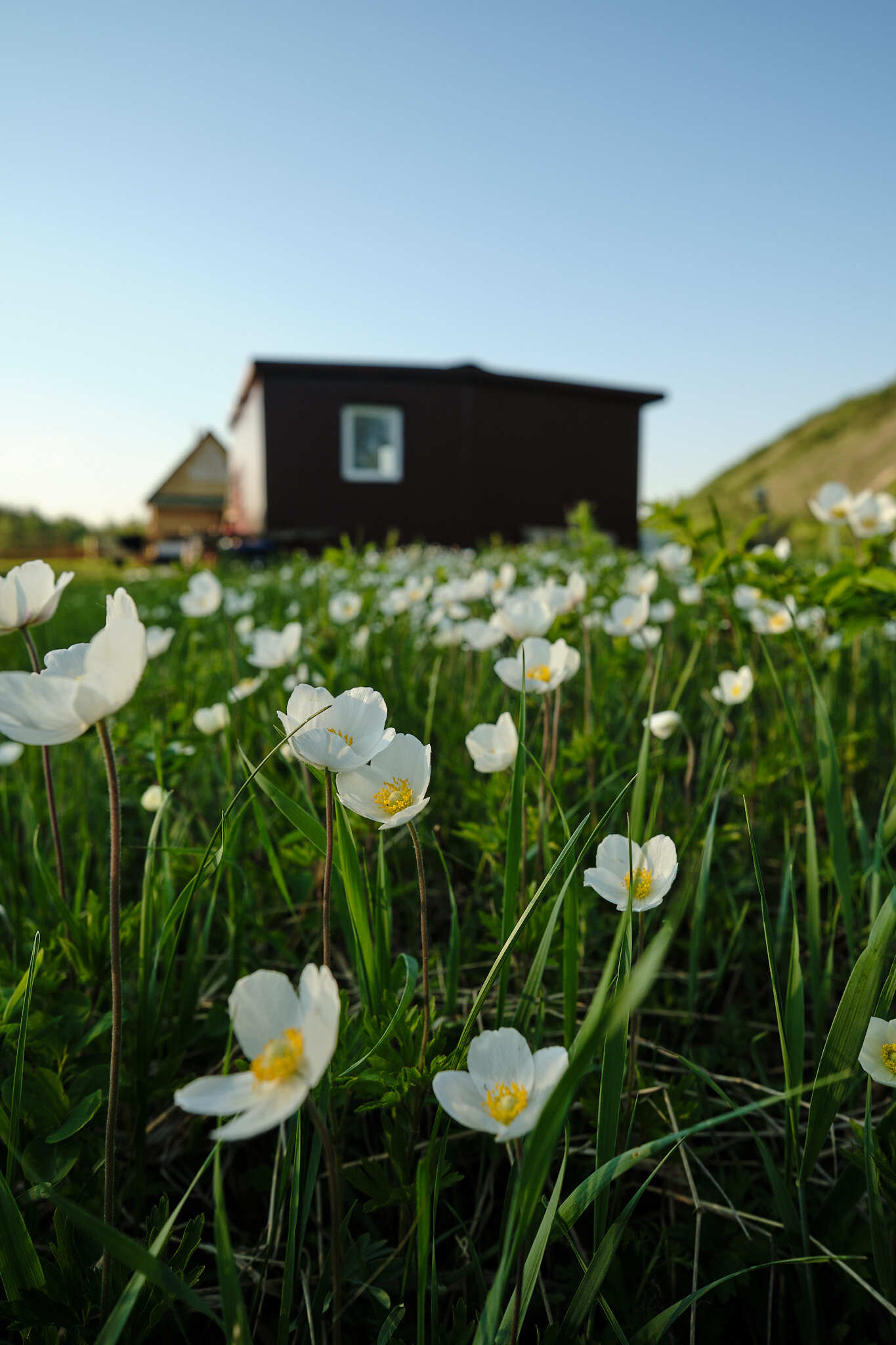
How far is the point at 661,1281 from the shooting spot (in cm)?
88

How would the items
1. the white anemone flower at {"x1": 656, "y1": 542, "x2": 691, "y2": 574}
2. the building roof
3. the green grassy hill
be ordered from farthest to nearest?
the green grassy hill
the building roof
the white anemone flower at {"x1": 656, "y1": 542, "x2": 691, "y2": 574}

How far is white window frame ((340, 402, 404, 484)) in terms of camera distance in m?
15.3

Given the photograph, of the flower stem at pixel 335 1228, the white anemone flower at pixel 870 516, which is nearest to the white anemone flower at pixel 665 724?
the flower stem at pixel 335 1228

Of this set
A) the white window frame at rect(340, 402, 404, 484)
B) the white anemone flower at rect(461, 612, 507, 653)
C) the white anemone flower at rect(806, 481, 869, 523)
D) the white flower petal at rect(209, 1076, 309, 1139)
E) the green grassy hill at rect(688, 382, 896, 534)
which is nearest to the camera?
the white flower petal at rect(209, 1076, 309, 1139)

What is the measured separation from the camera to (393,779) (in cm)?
81

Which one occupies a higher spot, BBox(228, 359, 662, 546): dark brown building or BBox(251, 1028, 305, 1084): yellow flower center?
BBox(228, 359, 662, 546): dark brown building

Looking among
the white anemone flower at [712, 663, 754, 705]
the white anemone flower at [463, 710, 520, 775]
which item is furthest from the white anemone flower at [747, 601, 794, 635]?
the white anemone flower at [463, 710, 520, 775]

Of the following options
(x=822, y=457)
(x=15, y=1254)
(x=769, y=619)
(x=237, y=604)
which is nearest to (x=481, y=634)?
(x=769, y=619)

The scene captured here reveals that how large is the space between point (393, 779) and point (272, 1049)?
308mm

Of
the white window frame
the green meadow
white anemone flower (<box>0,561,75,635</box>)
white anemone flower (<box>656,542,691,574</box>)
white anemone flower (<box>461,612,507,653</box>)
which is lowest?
the green meadow

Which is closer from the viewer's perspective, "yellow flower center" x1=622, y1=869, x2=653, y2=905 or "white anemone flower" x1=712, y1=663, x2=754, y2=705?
"yellow flower center" x1=622, y1=869, x2=653, y2=905

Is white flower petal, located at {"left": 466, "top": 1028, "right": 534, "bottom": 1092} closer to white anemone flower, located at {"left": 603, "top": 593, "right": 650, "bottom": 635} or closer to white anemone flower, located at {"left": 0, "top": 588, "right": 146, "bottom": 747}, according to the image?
white anemone flower, located at {"left": 0, "top": 588, "right": 146, "bottom": 747}

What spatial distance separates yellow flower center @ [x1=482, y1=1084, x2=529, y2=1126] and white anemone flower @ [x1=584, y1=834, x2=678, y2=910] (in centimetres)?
20

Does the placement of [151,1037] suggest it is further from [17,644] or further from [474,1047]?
[17,644]
